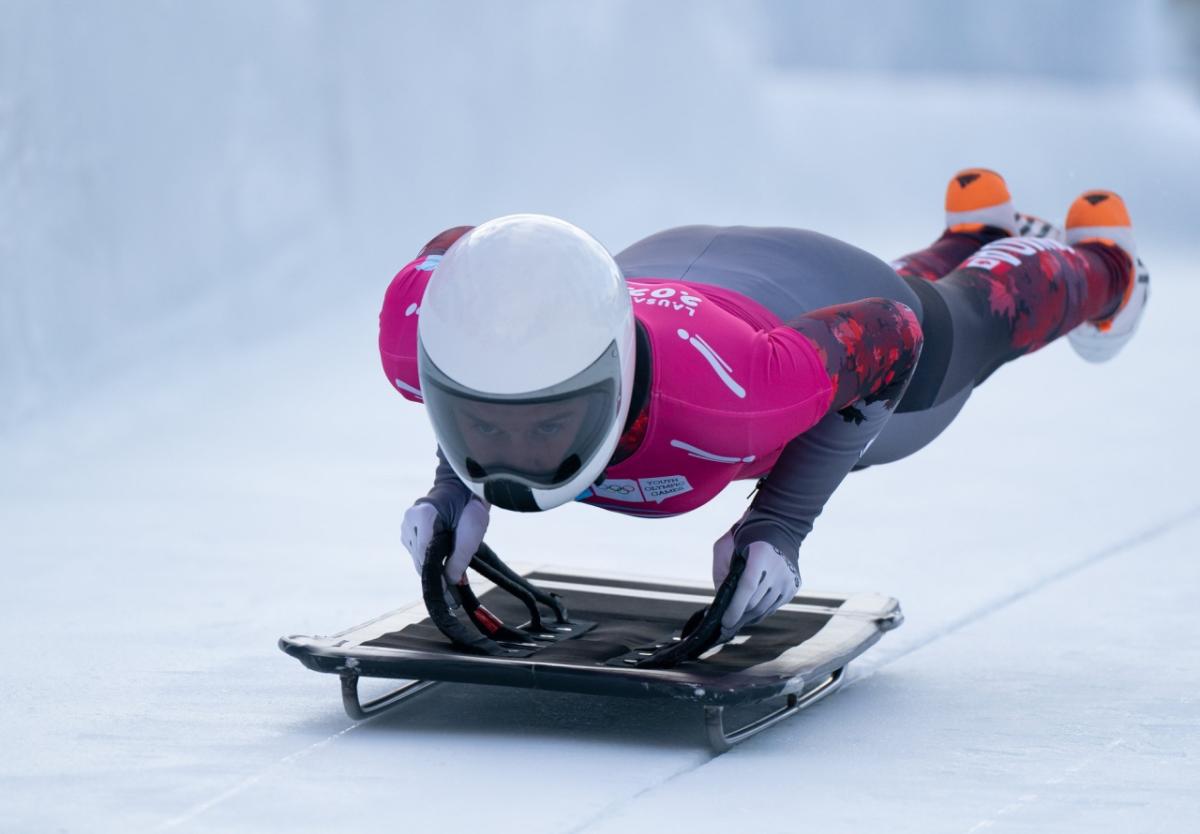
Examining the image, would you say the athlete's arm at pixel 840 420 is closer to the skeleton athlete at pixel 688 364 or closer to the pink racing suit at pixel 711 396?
the skeleton athlete at pixel 688 364

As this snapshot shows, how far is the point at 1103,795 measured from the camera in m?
2.77

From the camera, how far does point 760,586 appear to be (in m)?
3.04

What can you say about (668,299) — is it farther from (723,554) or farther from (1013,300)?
(1013,300)

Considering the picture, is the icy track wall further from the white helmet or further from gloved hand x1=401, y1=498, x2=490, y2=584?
the white helmet

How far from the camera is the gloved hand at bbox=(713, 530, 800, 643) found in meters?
3.03

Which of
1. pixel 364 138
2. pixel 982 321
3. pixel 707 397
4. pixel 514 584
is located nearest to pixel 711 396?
pixel 707 397

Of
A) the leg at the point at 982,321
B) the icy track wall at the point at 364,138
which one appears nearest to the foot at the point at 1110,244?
the leg at the point at 982,321

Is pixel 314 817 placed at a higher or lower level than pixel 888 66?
lower

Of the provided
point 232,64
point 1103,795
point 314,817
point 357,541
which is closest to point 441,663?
point 314,817

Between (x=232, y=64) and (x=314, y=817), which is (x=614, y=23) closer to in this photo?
(x=232, y=64)

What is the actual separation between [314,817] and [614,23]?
8317 mm

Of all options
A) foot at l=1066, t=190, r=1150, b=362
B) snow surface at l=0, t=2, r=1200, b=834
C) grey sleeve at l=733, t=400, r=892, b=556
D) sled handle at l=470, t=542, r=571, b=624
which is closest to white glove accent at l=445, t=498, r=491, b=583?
sled handle at l=470, t=542, r=571, b=624

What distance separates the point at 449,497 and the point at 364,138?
5850 mm

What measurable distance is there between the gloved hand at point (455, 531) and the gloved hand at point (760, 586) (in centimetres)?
49
